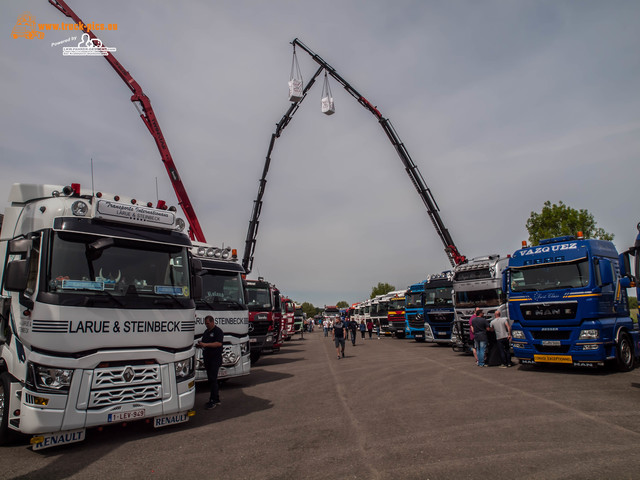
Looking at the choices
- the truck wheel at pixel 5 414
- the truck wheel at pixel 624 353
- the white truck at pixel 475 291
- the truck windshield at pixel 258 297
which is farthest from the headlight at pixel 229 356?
the white truck at pixel 475 291

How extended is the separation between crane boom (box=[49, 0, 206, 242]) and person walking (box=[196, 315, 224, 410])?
980 cm

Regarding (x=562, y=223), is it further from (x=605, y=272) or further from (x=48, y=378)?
(x=48, y=378)

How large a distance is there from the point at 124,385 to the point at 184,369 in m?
1.00

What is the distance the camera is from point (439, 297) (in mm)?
20328

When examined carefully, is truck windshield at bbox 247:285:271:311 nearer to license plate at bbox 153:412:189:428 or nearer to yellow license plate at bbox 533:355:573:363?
license plate at bbox 153:412:189:428

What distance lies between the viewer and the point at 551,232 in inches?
1336

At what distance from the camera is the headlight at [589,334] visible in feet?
34.9

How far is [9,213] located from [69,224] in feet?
5.88

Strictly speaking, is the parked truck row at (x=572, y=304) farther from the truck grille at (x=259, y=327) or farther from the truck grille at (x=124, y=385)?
the truck grille at (x=124, y=385)

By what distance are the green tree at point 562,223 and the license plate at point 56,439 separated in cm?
3352

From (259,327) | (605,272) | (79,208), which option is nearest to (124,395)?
(79,208)

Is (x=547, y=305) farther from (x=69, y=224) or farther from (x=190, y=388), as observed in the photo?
(x=69, y=224)

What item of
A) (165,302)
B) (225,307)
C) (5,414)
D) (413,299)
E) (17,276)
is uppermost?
(17,276)

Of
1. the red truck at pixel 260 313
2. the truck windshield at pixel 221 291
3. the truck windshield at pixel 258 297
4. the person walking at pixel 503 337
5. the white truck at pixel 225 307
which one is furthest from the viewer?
the truck windshield at pixel 258 297
